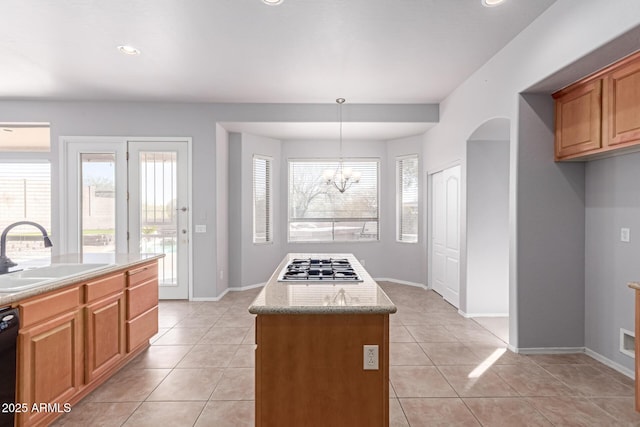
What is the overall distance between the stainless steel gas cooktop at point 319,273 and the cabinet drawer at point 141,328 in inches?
61.8

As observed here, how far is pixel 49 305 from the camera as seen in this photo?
1.98 meters

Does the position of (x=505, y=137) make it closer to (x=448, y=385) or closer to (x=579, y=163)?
(x=579, y=163)

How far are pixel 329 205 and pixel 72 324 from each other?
462 centimetres

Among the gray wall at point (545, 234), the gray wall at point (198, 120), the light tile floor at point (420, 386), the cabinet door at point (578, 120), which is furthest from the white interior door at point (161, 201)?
the cabinet door at point (578, 120)

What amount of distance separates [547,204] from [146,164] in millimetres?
5212

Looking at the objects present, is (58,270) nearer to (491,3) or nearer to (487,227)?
(491,3)

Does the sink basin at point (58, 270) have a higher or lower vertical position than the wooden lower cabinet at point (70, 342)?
higher

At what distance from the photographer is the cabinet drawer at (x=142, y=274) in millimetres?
2881

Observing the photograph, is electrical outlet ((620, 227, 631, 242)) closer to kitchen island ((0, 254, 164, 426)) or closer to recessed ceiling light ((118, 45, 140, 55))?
kitchen island ((0, 254, 164, 426))

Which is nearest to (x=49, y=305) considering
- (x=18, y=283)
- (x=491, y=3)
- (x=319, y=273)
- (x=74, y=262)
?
(x=18, y=283)

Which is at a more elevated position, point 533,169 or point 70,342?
point 533,169

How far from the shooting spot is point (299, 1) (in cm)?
261

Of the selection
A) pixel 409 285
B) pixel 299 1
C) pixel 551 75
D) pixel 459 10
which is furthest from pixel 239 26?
pixel 409 285

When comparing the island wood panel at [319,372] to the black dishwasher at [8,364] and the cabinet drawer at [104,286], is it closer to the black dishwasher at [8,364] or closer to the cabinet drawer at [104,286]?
the black dishwasher at [8,364]
